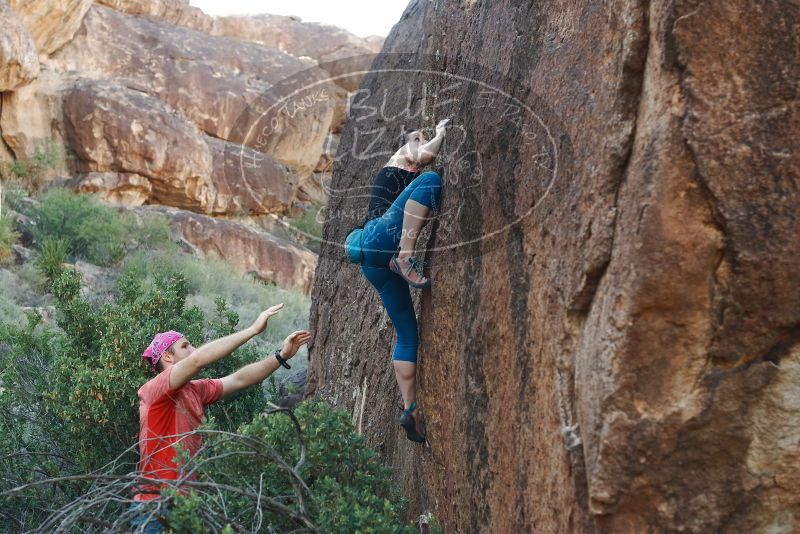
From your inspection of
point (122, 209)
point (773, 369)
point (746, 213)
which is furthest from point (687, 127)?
point (122, 209)

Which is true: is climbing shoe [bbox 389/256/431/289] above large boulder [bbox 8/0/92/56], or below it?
below

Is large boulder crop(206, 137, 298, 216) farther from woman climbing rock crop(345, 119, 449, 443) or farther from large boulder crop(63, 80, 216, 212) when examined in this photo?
woman climbing rock crop(345, 119, 449, 443)

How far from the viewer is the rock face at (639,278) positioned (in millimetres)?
2422

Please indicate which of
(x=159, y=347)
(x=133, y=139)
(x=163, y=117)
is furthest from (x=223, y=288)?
(x=159, y=347)

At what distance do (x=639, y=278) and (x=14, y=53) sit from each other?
16.7 m

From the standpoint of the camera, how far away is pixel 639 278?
248 centimetres

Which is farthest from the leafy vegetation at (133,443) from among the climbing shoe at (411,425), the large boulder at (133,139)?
the large boulder at (133,139)

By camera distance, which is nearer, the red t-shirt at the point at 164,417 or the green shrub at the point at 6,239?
the red t-shirt at the point at 164,417

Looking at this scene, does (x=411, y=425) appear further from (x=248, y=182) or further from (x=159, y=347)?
(x=248, y=182)

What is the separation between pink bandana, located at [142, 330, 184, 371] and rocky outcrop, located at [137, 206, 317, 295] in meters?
12.1

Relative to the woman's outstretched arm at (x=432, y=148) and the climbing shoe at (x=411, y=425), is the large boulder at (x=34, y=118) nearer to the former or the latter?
the woman's outstretched arm at (x=432, y=148)

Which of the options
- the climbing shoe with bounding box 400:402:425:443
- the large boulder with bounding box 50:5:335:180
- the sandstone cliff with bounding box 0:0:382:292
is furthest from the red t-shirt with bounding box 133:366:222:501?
the large boulder with bounding box 50:5:335:180

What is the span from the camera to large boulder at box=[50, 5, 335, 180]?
66.8ft

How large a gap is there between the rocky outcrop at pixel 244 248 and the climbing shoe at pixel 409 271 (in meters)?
13.5
